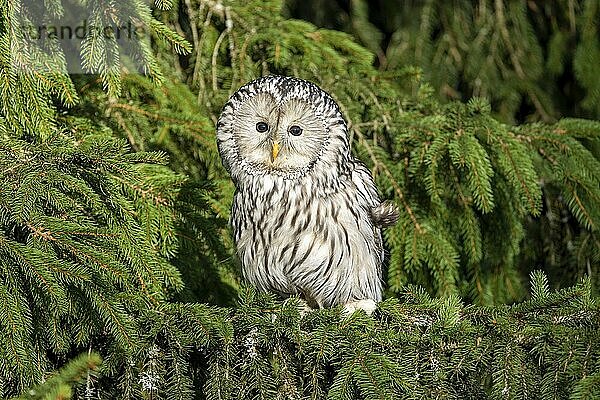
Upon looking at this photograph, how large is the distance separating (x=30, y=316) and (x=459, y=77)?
3.66 meters

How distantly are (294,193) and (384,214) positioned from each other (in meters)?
0.40

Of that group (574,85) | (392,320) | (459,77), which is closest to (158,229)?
(392,320)

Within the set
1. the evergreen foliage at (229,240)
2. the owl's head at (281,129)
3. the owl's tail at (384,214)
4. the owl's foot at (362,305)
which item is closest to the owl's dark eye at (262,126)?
the owl's head at (281,129)

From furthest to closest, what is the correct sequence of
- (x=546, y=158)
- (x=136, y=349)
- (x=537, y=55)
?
(x=537, y=55) → (x=546, y=158) → (x=136, y=349)

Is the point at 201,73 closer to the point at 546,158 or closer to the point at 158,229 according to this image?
the point at 158,229

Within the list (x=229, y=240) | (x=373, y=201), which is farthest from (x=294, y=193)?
(x=229, y=240)

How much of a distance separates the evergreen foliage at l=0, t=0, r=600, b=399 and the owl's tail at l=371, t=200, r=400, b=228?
32 cm

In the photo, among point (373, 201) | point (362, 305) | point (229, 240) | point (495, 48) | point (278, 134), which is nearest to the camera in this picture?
point (278, 134)

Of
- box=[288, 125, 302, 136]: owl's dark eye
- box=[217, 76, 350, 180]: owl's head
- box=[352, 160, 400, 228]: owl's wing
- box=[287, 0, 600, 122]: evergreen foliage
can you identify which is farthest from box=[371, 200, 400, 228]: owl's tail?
box=[287, 0, 600, 122]: evergreen foliage

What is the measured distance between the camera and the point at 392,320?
2.48 metres

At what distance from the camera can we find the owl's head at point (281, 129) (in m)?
2.80

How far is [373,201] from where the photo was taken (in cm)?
308

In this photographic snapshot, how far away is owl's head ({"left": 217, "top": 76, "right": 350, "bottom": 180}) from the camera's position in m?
2.80

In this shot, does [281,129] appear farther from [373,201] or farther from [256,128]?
[373,201]
